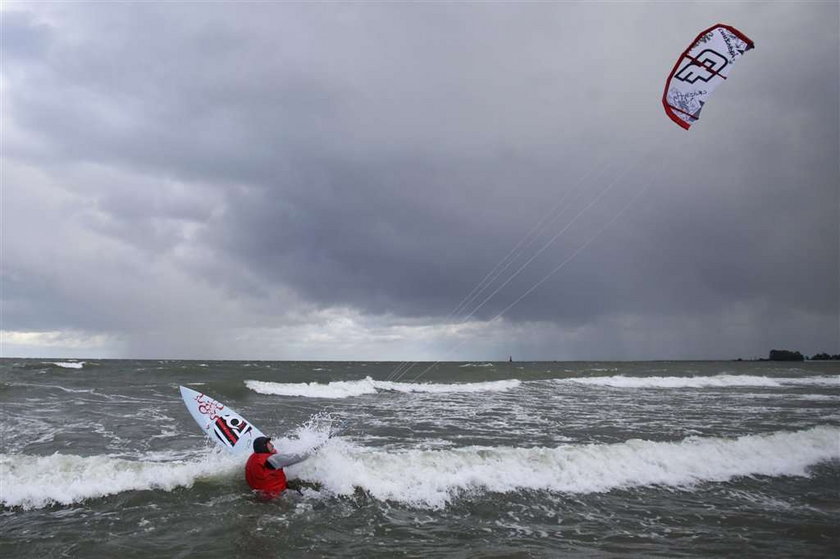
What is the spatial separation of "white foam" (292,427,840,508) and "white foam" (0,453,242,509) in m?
2.04

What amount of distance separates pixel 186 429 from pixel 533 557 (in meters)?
12.3

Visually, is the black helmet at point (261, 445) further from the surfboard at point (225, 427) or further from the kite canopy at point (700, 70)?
the kite canopy at point (700, 70)

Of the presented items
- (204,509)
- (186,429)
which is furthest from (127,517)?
(186,429)

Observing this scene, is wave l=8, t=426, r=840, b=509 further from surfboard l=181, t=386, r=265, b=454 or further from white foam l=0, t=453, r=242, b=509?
surfboard l=181, t=386, r=265, b=454

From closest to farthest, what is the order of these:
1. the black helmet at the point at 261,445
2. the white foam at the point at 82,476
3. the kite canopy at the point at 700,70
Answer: the white foam at the point at 82,476 → the black helmet at the point at 261,445 → the kite canopy at the point at 700,70

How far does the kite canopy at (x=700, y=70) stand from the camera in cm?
1034

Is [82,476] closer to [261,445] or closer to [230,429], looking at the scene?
[230,429]

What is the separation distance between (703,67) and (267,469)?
37.8ft

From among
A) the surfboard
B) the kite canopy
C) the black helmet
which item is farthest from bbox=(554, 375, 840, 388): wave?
the black helmet

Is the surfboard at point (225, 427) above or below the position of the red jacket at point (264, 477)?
above

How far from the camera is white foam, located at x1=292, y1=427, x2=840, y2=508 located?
1006 centimetres

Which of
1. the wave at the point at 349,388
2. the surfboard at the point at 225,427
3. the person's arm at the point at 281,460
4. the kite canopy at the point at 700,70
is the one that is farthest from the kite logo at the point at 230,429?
the wave at the point at 349,388

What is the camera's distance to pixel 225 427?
1193cm

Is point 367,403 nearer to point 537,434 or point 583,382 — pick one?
point 537,434
